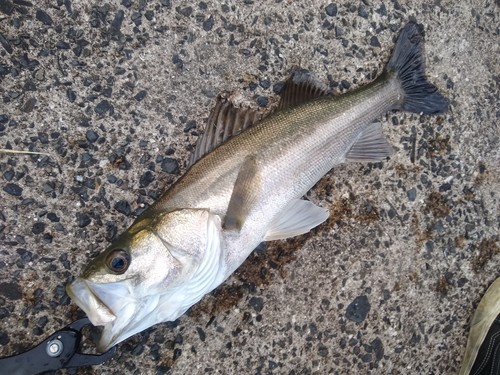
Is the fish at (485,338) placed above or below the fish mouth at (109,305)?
below

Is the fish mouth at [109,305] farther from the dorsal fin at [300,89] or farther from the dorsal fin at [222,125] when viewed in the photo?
the dorsal fin at [300,89]

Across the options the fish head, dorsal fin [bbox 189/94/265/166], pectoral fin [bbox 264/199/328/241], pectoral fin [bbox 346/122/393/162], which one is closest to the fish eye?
the fish head

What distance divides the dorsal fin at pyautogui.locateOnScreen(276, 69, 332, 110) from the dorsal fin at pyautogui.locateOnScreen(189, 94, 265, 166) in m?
0.21

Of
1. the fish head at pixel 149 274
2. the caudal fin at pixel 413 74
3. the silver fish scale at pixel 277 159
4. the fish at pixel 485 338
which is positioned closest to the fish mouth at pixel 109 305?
the fish head at pixel 149 274

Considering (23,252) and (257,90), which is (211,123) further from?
(23,252)

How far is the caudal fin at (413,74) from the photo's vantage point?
9.80ft

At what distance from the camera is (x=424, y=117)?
126 inches

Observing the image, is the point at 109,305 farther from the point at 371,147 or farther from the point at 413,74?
the point at 413,74

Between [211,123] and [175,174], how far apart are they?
39 cm

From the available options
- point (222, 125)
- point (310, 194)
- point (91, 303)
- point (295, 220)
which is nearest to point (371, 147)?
point (310, 194)

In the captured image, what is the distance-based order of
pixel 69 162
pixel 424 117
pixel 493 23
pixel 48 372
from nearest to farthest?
1. pixel 48 372
2. pixel 69 162
3. pixel 424 117
4. pixel 493 23

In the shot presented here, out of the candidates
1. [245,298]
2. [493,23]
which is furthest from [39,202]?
[493,23]

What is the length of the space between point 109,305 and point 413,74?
2170 mm

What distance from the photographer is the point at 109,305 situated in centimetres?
216
